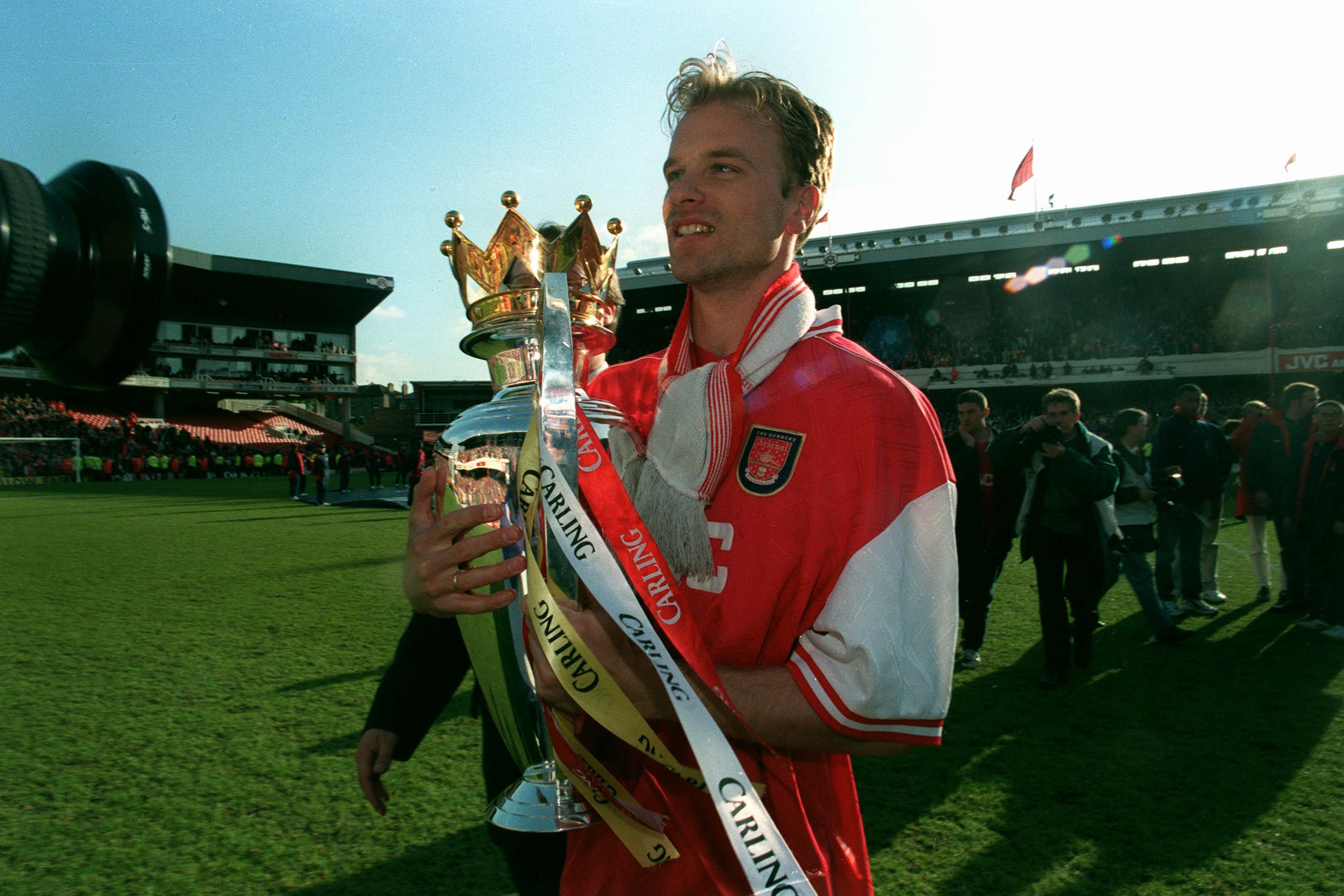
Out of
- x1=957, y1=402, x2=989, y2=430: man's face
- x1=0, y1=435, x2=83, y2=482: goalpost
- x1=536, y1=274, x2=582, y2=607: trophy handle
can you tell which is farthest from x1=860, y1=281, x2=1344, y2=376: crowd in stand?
x1=536, y1=274, x2=582, y2=607: trophy handle

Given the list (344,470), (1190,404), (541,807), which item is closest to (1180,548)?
(1190,404)

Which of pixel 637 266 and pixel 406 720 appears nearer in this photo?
pixel 406 720

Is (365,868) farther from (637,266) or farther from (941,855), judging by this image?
(637,266)

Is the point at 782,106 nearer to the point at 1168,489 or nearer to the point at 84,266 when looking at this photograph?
the point at 84,266

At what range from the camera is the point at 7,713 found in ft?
13.3

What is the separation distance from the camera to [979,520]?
16.0 ft

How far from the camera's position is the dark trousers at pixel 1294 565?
19.9 feet

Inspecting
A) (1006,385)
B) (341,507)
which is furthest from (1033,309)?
(341,507)

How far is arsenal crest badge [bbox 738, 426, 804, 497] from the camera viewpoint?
987 millimetres

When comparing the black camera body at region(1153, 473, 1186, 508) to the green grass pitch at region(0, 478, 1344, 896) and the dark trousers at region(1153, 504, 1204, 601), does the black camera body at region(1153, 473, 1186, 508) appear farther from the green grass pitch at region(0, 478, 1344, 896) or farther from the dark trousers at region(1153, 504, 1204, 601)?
the green grass pitch at region(0, 478, 1344, 896)

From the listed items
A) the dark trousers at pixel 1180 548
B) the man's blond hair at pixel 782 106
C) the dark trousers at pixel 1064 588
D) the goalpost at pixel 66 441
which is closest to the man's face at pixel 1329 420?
the dark trousers at pixel 1180 548

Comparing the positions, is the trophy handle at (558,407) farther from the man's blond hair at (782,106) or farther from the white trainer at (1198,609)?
the white trainer at (1198,609)

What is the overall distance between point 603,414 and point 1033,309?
35151mm

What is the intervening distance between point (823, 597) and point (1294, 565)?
23.1ft
